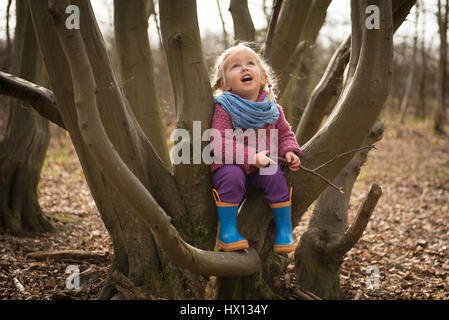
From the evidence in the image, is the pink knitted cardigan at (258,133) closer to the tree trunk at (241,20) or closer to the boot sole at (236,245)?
the boot sole at (236,245)

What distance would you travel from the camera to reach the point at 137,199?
6.44 feet

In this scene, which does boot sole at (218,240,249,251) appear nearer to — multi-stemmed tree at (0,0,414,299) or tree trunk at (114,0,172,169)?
multi-stemmed tree at (0,0,414,299)

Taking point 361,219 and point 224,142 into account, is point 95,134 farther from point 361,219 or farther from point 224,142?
point 361,219

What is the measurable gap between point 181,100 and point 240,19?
1.95 m

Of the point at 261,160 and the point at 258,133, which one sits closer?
the point at 261,160

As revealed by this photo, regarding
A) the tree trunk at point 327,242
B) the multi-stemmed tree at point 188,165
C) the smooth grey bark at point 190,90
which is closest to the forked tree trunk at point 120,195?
the multi-stemmed tree at point 188,165

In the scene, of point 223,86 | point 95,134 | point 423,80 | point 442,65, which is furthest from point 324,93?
point 423,80

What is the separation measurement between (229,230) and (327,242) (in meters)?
1.77

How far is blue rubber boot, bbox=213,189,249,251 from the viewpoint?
103 inches

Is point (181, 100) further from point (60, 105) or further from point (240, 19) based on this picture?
point (240, 19)

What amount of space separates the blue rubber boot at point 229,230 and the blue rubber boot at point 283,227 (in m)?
0.23

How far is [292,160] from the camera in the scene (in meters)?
2.78

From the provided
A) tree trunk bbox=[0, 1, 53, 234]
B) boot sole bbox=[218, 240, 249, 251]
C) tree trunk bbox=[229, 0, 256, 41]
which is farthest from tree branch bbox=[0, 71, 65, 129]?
tree trunk bbox=[0, 1, 53, 234]
